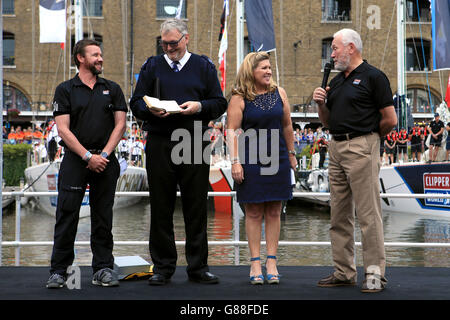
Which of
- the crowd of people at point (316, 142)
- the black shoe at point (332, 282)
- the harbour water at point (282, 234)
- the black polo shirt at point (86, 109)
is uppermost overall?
the crowd of people at point (316, 142)

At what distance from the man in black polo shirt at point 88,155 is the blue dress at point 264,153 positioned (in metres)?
1.07

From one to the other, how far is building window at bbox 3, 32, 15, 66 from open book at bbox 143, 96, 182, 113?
38.3 meters

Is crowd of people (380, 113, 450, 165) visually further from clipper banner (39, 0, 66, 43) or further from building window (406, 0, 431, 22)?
building window (406, 0, 431, 22)

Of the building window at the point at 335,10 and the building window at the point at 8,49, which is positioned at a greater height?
the building window at the point at 335,10

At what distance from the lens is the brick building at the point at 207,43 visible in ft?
132

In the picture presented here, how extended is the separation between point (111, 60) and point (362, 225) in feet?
122

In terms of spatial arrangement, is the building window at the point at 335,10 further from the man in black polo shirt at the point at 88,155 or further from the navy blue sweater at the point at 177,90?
the man in black polo shirt at the point at 88,155

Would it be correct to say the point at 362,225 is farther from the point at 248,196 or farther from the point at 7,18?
the point at 7,18

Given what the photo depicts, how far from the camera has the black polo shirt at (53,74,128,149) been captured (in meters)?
5.14

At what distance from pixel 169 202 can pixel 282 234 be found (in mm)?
11308

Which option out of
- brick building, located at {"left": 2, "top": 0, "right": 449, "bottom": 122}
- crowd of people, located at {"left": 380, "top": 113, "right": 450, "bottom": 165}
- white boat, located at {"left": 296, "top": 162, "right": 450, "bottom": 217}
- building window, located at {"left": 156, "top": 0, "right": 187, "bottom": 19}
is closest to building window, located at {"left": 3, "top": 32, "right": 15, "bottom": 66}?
brick building, located at {"left": 2, "top": 0, "right": 449, "bottom": 122}

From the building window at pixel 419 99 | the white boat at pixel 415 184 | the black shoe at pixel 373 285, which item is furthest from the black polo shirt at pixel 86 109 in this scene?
the building window at pixel 419 99

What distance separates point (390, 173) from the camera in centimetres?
2058
